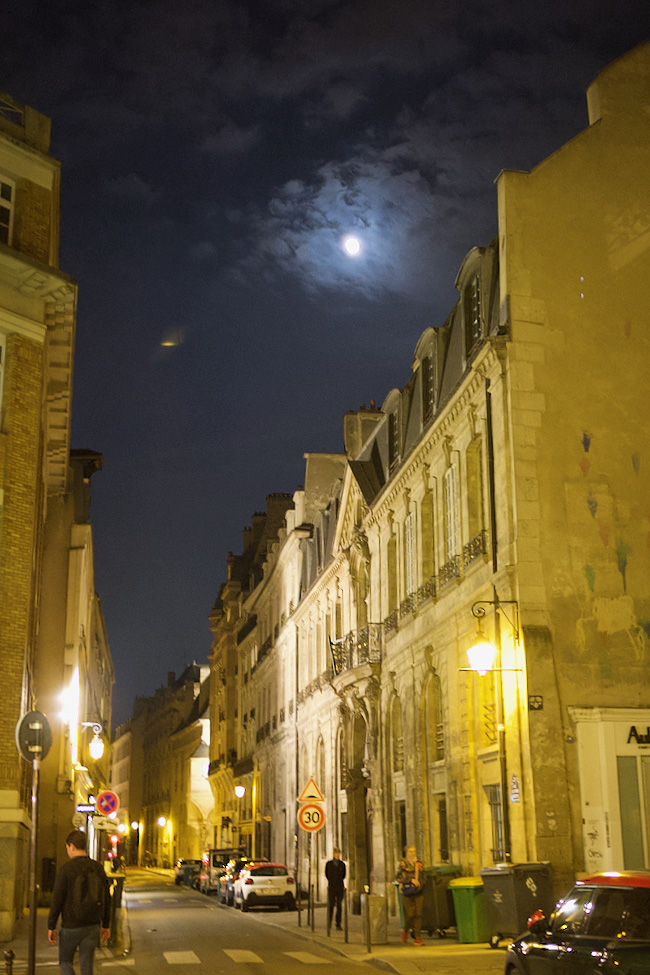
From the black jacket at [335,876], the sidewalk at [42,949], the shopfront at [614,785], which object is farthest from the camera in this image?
the black jacket at [335,876]

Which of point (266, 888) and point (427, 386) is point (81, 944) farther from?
point (266, 888)

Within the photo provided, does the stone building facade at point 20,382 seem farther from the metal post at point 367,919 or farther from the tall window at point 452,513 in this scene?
the tall window at point 452,513

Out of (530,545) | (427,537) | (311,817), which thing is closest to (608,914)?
(530,545)

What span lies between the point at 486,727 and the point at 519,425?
604 cm

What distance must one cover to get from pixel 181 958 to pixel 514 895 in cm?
525

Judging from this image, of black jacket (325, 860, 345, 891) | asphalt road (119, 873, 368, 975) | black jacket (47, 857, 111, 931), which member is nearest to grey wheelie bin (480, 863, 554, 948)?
asphalt road (119, 873, 368, 975)

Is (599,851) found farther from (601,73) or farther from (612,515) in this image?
(601,73)

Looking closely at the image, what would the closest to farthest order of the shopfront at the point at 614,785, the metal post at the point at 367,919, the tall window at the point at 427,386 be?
the metal post at the point at 367,919 < the shopfront at the point at 614,785 < the tall window at the point at 427,386

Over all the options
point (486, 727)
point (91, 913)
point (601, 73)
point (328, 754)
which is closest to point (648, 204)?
point (601, 73)

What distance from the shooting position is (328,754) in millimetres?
37188

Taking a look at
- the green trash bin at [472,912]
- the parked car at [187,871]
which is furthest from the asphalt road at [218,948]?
the parked car at [187,871]

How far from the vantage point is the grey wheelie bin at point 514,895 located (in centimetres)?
1653

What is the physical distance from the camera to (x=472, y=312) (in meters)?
23.7

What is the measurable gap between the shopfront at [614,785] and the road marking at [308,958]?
4.69 meters
